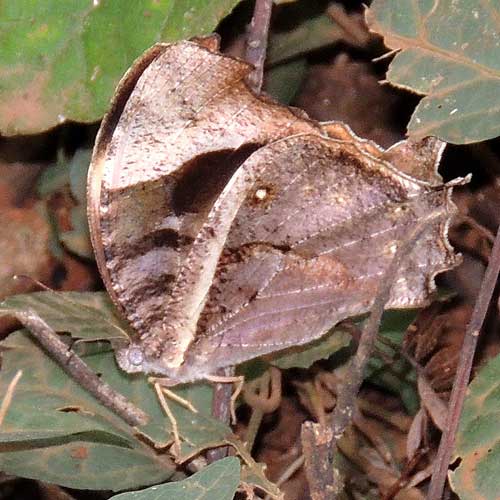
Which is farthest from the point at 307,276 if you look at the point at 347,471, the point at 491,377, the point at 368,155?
the point at 347,471

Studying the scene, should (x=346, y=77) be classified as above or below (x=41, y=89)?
below

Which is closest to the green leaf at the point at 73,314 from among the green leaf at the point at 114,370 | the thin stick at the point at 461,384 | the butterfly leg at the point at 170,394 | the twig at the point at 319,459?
the green leaf at the point at 114,370

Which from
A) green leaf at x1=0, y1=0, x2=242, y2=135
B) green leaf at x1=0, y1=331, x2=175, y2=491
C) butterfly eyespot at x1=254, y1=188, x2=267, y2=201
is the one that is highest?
green leaf at x1=0, y1=0, x2=242, y2=135

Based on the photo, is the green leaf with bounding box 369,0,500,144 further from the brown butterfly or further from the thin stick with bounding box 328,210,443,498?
the thin stick with bounding box 328,210,443,498

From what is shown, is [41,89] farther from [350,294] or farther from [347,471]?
[347,471]

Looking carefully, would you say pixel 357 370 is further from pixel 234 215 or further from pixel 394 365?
→ pixel 394 365

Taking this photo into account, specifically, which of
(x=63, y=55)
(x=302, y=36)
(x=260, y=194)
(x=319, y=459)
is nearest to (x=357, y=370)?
(x=319, y=459)

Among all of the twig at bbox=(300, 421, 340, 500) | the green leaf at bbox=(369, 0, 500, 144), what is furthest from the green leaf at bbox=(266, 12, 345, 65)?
the twig at bbox=(300, 421, 340, 500)
